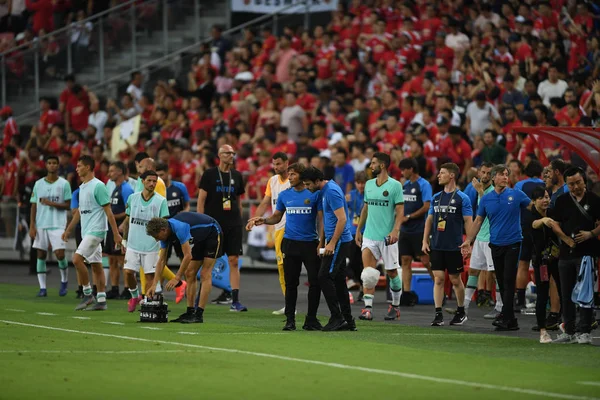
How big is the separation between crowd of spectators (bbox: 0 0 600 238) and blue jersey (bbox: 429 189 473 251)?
3372 mm

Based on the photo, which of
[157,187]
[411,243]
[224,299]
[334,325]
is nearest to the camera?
[334,325]

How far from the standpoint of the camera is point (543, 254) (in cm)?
1518

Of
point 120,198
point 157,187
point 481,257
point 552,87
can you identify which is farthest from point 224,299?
point 552,87

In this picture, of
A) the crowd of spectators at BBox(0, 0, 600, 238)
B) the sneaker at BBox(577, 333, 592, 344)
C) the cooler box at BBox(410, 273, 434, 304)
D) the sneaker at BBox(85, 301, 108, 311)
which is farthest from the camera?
the crowd of spectators at BBox(0, 0, 600, 238)

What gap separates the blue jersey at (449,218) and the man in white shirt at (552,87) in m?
7.94

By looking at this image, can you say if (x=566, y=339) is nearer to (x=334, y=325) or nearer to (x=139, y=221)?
(x=334, y=325)

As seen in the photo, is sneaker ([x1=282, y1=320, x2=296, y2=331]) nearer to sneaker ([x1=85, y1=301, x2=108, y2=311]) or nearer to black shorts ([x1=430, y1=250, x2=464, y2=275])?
black shorts ([x1=430, y1=250, x2=464, y2=275])

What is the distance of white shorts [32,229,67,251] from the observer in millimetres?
22016

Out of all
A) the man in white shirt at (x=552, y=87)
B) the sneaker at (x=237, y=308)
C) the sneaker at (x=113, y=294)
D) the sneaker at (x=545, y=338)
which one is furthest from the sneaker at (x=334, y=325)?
the man in white shirt at (x=552, y=87)

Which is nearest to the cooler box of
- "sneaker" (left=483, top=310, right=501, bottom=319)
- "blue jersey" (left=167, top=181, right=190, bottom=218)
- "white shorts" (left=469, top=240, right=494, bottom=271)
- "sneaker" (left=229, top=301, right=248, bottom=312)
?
"white shorts" (left=469, top=240, right=494, bottom=271)

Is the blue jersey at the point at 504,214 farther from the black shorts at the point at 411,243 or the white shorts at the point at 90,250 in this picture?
the white shorts at the point at 90,250

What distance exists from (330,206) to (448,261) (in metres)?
2.20

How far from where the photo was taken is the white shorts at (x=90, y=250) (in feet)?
62.1

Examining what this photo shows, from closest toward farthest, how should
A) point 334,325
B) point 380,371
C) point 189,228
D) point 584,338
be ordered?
point 380,371 < point 584,338 < point 334,325 < point 189,228
